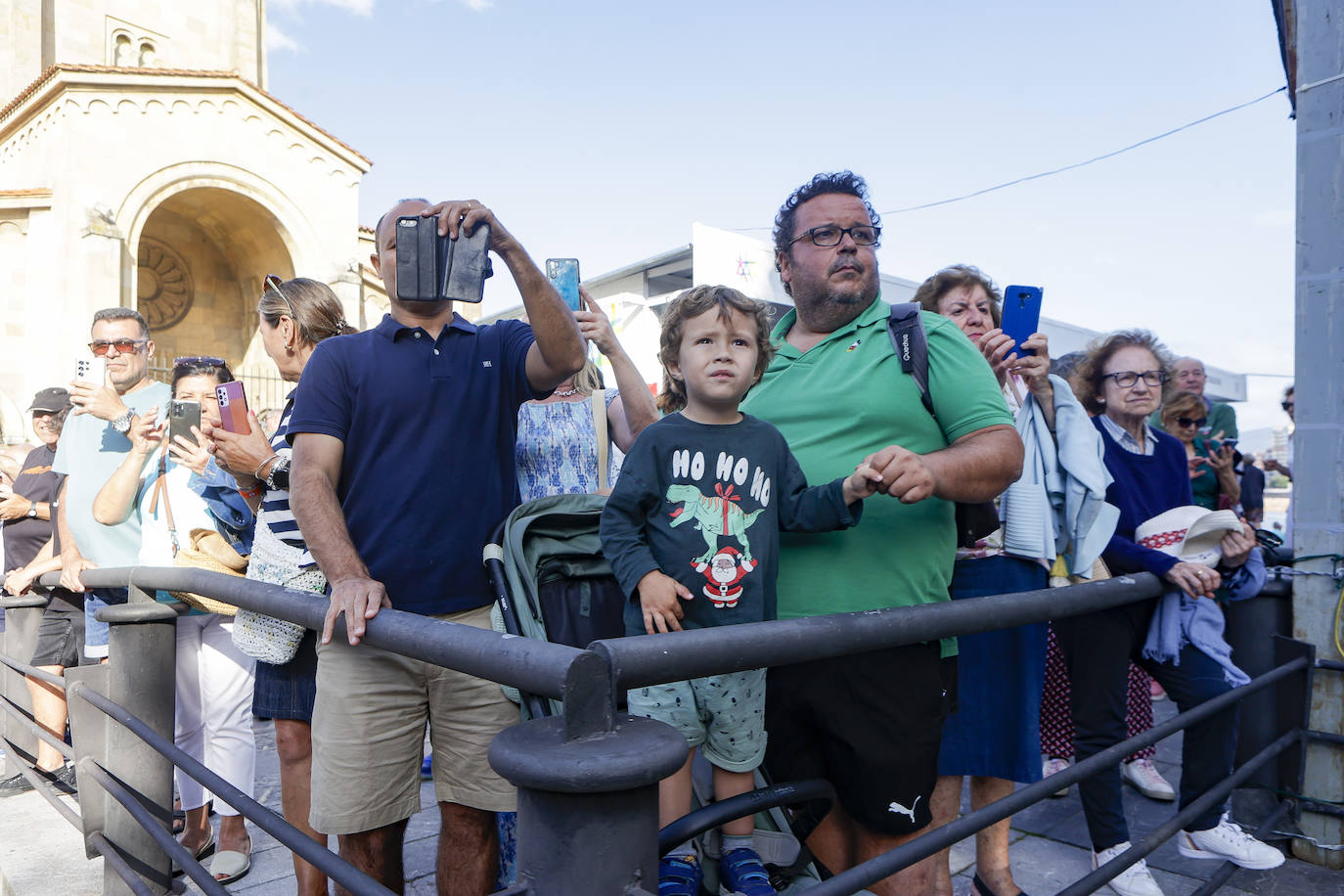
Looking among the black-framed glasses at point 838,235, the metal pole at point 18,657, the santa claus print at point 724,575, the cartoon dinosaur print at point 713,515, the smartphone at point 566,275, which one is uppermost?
the smartphone at point 566,275

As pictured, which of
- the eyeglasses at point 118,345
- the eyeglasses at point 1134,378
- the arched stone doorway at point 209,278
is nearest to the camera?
the eyeglasses at point 1134,378

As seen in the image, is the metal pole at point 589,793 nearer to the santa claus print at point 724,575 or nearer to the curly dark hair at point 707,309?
the santa claus print at point 724,575

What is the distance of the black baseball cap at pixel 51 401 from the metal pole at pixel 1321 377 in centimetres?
628

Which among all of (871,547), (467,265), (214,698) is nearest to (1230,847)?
(871,547)

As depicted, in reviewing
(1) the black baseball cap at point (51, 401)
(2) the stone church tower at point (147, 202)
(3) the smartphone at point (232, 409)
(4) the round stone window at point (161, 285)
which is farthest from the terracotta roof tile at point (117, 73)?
(3) the smartphone at point (232, 409)

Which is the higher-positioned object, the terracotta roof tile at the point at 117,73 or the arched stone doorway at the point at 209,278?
the terracotta roof tile at the point at 117,73

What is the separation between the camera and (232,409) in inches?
101

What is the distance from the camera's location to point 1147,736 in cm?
194

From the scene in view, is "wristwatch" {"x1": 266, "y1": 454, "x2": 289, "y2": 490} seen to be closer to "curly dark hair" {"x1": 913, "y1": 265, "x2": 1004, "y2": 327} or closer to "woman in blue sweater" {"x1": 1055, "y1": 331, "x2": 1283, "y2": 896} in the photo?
"curly dark hair" {"x1": 913, "y1": 265, "x2": 1004, "y2": 327}

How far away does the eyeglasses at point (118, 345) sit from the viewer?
3.65 metres

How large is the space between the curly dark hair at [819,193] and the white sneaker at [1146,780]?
297cm

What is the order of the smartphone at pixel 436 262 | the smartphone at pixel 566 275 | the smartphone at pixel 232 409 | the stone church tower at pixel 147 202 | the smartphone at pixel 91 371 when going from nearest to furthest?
the smartphone at pixel 436 262 < the smartphone at pixel 232 409 < the smartphone at pixel 566 275 < the smartphone at pixel 91 371 < the stone church tower at pixel 147 202

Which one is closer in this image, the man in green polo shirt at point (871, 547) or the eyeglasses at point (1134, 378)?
the man in green polo shirt at point (871, 547)

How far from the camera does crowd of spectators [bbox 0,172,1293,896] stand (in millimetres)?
1926
